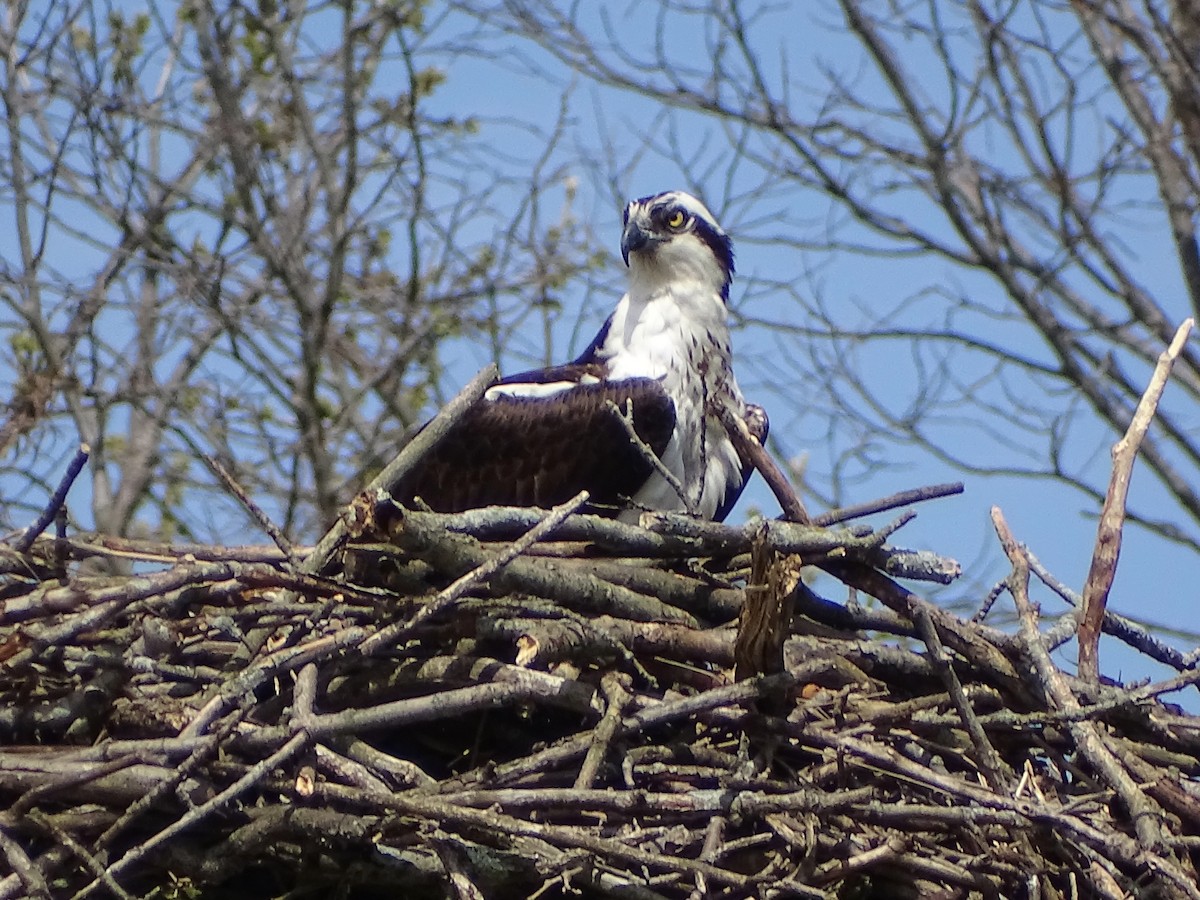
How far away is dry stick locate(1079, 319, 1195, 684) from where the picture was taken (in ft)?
13.7

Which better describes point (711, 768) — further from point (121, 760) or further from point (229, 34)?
point (229, 34)

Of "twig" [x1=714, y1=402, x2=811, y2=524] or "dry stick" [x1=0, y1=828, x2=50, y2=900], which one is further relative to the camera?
"twig" [x1=714, y1=402, x2=811, y2=524]

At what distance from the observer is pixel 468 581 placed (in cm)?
369

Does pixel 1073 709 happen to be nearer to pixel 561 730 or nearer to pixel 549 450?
pixel 561 730

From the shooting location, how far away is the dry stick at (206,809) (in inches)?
138

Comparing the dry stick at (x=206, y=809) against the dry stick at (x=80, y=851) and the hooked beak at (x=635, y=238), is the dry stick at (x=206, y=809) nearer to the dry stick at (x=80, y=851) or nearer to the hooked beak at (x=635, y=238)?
the dry stick at (x=80, y=851)

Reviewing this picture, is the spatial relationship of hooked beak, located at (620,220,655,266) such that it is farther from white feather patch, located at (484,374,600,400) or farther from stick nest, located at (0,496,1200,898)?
stick nest, located at (0,496,1200,898)

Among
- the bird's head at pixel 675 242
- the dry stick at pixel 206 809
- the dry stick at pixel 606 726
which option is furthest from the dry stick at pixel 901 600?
the bird's head at pixel 675 242

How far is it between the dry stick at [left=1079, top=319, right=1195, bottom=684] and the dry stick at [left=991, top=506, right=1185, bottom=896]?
0.54ft

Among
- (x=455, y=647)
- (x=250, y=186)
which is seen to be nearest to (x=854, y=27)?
(x=250, y=186)

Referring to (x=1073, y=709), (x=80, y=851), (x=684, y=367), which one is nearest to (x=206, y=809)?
(x=80, y=851)

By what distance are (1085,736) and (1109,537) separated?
0.54m

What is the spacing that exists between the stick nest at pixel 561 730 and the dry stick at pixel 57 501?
0.40ft

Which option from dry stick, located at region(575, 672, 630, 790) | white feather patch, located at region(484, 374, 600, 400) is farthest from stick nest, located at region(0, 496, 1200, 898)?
white feather patch, located at region(484, 374, 600, 400)
